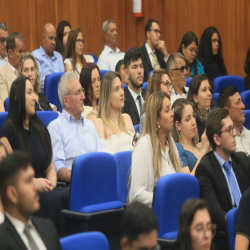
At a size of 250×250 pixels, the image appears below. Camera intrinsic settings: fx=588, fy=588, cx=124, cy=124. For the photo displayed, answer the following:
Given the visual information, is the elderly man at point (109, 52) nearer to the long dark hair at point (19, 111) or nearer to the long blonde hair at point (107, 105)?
the long blonde hair at point (107, 105)

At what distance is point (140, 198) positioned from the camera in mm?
3258

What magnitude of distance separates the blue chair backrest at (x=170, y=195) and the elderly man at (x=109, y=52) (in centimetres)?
392

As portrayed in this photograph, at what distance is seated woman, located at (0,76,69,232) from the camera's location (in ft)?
11.1

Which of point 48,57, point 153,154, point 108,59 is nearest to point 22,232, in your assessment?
point 153,154

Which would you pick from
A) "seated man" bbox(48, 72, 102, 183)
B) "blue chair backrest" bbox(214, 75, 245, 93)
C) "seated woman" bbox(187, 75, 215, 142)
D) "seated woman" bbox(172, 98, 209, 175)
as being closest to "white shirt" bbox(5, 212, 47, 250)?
"seated man" bbox(48, 72, 102, 183)

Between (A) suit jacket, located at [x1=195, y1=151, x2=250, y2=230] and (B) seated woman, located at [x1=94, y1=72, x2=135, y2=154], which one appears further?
(B) seated woman, located at [x1=94, y1=72, x2=135, y2=154]

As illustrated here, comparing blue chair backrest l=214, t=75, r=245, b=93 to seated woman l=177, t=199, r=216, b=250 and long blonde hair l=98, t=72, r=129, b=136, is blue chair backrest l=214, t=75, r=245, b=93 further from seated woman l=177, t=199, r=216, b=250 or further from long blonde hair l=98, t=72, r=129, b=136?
seated woman l=177, t=199, r=216, b=250

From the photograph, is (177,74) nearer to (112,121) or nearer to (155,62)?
(112,121)

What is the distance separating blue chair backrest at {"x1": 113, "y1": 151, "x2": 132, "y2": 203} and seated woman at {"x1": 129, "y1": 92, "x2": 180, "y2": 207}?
0.18m

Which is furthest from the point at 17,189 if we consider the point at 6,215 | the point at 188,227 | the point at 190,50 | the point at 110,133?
the point at 190,50

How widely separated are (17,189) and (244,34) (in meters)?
5.87

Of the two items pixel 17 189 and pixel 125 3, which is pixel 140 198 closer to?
pixel 17 189

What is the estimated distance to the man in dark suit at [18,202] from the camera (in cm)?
196

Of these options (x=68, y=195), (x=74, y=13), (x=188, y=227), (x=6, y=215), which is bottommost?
(x=68, y=195)
